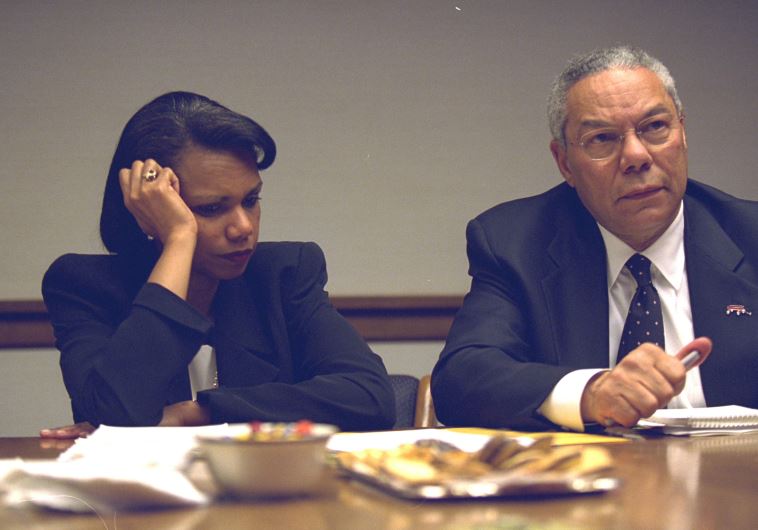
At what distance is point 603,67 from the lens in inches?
88.3

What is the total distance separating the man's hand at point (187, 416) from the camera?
1.75 m

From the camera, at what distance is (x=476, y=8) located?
11.9 ft

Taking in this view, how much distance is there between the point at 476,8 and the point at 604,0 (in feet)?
1.66

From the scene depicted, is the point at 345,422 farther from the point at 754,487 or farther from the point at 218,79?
the point at 218,79

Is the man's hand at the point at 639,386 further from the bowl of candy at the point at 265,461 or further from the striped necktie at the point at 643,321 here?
the bowl of candy at the point at 265,461

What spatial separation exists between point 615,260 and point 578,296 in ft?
0.46

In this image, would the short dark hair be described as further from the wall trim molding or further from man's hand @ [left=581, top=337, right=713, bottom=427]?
the wall trim molding

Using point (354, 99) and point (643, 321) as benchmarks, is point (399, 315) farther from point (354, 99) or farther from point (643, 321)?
point (643, 321)

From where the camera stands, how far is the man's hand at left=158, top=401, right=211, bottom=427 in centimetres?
175

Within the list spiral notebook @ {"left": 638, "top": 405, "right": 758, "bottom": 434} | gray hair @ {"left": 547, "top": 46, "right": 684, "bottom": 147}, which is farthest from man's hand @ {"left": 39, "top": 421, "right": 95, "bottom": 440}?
gray hair @ {"left": 547, "top": 46, "right": 684, "bottom": 147}

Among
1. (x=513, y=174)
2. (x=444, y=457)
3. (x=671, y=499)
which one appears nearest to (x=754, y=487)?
(x=671, y=499)

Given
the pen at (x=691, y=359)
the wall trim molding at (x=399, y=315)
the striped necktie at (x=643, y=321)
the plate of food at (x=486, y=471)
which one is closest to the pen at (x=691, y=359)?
the pen at (x=691, y=359)

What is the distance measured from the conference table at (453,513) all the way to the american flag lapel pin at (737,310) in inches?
45.8

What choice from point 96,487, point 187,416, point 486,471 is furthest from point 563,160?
point 96,487
